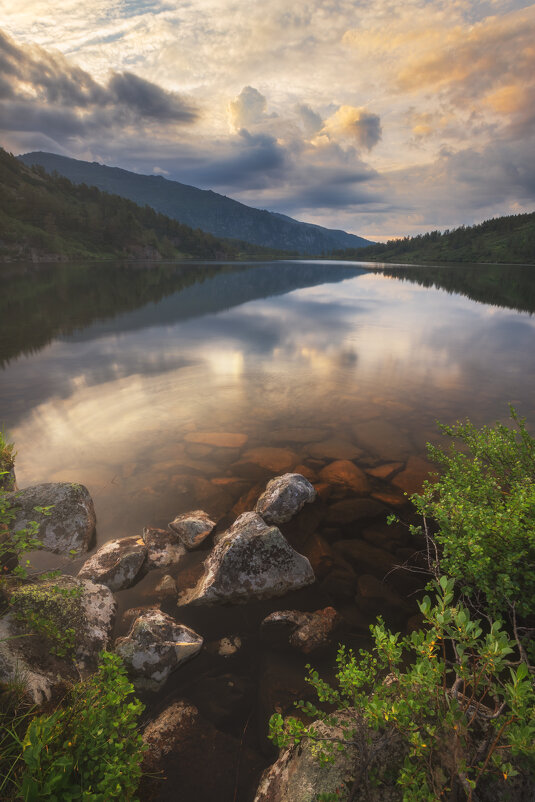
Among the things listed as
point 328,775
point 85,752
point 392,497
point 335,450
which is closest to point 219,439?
point 335,450

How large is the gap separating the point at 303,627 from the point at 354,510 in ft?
14.7

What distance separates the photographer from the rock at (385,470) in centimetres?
1262

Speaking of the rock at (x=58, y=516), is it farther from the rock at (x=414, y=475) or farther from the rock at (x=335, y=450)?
the rock at (x=414, y=475)

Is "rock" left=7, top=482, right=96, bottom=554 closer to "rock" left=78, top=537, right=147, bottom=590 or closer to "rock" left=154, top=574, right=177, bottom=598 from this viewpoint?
"rock" left=78, top=537, right=147, bottom=590

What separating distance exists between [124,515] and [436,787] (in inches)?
360

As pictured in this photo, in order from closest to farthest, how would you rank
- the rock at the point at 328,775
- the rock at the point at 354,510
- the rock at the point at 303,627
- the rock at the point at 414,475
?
the rock at the point at 328,775 < the rock at the point at 303,627 < the rock at the point at 354,510 < the rock at the point at 414,475

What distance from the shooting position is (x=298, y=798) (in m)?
4.14

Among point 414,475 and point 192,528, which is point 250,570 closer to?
point 192,528

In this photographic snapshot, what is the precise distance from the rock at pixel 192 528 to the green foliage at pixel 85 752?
14.0 feet

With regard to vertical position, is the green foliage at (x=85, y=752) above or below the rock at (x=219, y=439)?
above

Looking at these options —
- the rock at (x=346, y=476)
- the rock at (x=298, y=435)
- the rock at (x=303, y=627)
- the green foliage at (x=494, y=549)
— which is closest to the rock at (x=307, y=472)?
the rock at (x=346, y=476)

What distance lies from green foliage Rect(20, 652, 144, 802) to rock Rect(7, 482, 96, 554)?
4.79m

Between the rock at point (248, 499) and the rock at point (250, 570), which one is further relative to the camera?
the rock at point (248, 499)

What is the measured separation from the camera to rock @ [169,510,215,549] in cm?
906
